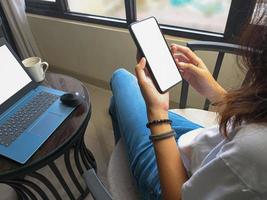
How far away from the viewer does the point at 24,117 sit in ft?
2.74

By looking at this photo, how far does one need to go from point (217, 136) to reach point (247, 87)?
127mm

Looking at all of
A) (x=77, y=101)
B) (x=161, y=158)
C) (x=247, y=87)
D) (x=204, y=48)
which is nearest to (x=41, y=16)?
(x=77, y=101)

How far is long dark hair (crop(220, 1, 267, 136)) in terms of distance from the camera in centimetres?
40

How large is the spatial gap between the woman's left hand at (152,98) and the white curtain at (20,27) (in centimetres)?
135

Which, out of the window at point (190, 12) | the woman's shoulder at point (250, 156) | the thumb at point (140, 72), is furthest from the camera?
the window at point (190, 12)

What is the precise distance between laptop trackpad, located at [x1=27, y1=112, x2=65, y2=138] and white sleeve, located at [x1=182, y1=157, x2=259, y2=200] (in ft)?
1.64

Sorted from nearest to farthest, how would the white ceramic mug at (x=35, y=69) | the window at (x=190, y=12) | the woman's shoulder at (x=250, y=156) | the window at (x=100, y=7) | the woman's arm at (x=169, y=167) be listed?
1. the woman's shoulder at (x=250, y=156)
2. the woman's arm at (x=169, y=167)
3. the white ceramic mug at (x=35, y=69)
4. the window at (x=190, y=12)
5. the window at (x=100, y=7)

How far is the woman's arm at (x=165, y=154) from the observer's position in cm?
56

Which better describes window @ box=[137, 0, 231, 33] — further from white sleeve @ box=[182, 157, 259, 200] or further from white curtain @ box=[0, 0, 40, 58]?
white sleeve @ box=[182, 157, 259, 200]

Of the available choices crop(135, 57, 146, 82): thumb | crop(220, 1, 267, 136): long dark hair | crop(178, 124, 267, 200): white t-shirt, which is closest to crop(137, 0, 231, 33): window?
crop(135, 57, 146, 82): thumb

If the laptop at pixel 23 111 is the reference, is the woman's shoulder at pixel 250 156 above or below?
above

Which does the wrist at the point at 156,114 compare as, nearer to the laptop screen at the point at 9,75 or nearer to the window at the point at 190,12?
the laptop screen at the point at 9,75

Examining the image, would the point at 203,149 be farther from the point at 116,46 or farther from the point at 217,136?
the point at 116,46

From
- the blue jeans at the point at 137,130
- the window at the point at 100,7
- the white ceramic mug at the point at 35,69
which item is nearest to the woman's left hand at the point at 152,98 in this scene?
the blue jeans at the point at 137,130
